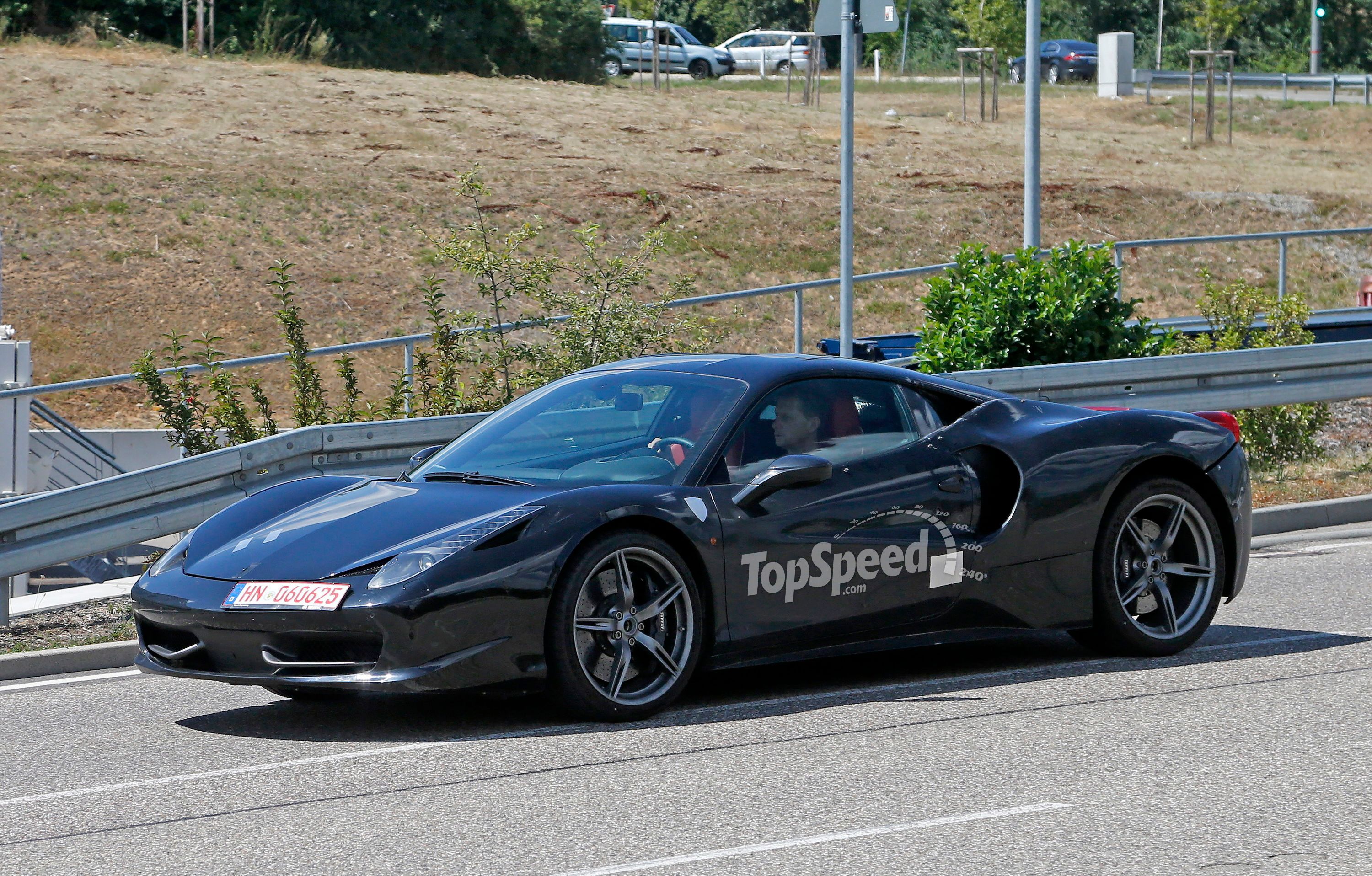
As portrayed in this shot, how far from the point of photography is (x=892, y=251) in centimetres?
2853

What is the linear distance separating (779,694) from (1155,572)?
1825 millimetres

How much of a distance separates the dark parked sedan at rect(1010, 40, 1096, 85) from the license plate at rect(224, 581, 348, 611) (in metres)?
54.1

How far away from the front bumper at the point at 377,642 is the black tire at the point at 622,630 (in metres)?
0.11

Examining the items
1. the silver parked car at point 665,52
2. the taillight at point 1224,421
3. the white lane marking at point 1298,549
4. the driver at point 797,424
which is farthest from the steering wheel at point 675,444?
the silver parked car at point 665,52

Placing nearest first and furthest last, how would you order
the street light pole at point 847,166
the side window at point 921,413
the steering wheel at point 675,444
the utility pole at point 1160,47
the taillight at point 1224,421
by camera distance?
the steering wheel at point 675,444 < the side window at point 921,413 < the taillight at point 1224,421 < the street light pole at point 847,166 < the utility pole at point 1160,47

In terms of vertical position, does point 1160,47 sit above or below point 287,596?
above

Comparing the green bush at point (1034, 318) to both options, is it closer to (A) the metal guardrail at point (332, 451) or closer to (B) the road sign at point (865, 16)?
(A) the metal guardrail at point (332, 451)

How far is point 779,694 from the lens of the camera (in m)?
7.14

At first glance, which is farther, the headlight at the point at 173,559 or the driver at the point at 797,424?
the driver at the point at 797,424

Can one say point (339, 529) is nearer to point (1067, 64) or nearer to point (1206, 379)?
point (1206, 379)

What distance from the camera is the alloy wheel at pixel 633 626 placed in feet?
21.1

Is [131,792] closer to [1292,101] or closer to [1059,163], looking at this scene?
[1059,163]

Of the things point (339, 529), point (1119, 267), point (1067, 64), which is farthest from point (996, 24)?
point (339, 529)

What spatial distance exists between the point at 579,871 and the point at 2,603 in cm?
513
